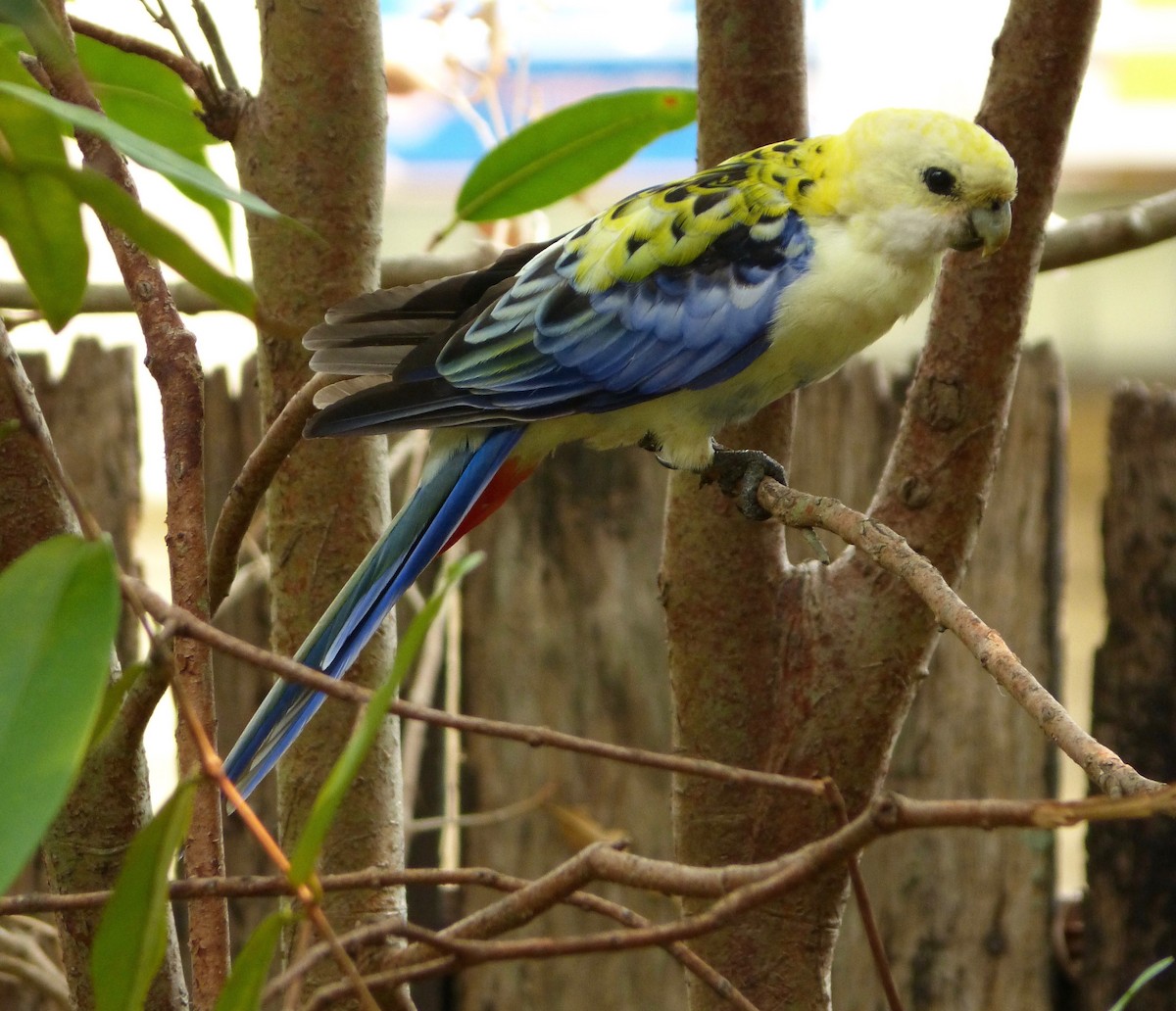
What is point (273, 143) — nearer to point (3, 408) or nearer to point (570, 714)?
point (3, 408)

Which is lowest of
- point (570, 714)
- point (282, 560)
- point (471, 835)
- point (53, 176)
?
point (471, 835)

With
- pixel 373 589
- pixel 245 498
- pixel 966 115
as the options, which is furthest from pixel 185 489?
pixel 966 115

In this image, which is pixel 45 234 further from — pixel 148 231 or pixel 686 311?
pixel 686 311

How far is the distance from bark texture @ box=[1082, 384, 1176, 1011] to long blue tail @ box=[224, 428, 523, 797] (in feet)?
2.63

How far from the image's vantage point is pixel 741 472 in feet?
3.76

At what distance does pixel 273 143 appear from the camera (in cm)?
104

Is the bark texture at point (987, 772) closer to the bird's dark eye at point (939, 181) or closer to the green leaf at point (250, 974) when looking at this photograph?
the bird's dark eye at point (939, 181)

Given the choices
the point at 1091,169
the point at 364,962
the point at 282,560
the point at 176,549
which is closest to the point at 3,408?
the point at 176,549

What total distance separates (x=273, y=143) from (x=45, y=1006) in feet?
4.01

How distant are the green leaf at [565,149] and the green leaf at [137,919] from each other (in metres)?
0.77

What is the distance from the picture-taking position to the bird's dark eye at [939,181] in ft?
3.65

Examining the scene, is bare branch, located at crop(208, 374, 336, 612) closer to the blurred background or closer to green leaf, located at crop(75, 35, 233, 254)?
green leaf, located at crop(75, 35, 233, 254)

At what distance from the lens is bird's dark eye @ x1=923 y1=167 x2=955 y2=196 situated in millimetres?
1111

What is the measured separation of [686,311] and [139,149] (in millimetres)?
763
